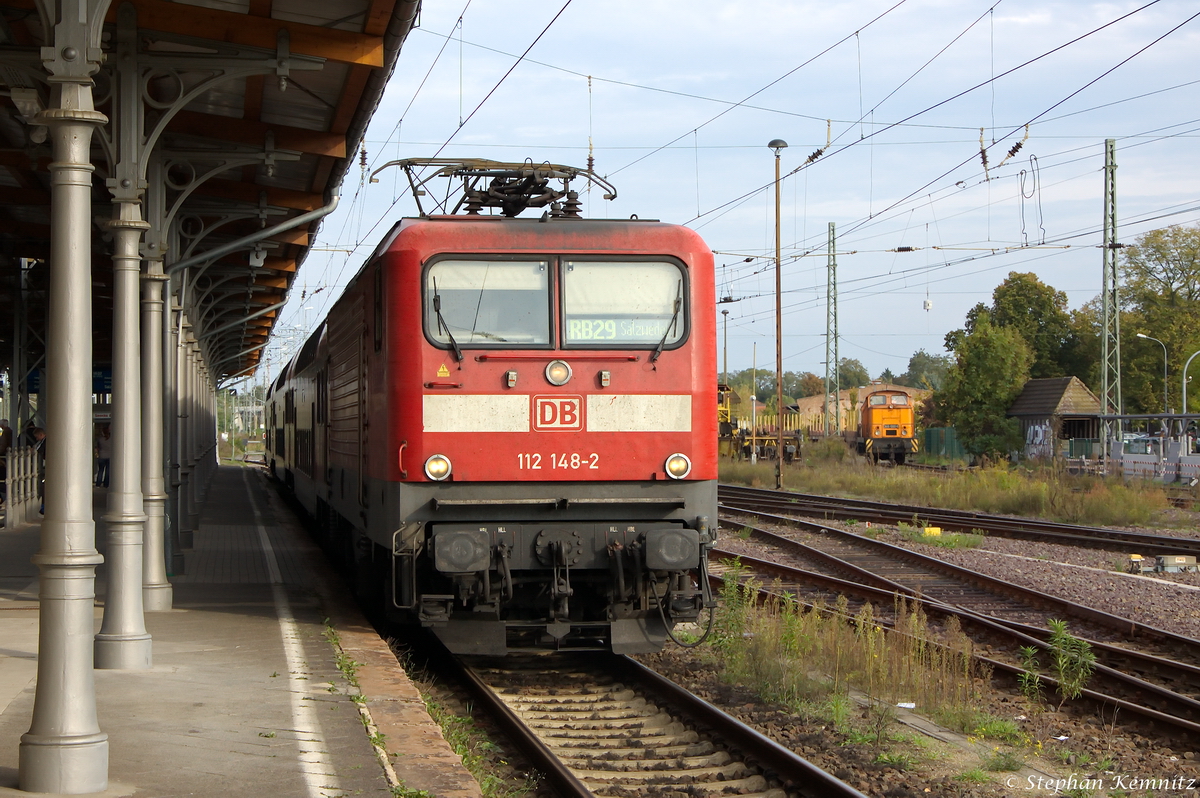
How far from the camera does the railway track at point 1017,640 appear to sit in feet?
25.5

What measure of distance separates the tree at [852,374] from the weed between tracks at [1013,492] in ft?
354

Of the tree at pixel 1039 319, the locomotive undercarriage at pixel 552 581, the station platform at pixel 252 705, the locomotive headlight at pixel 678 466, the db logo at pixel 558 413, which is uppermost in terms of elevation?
the tree at pixel 1039 319

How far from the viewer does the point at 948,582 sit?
1384 cm

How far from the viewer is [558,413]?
27.0 ft

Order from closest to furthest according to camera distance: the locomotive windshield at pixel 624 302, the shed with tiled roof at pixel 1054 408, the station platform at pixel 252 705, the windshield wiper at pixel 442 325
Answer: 1. the station platform at pixel 252 705
2. the windshield wiper at pixel 442 325
3. the locomotive windshield at pixel 624 302
4. the shed with tiled roof at pixel 1054 408

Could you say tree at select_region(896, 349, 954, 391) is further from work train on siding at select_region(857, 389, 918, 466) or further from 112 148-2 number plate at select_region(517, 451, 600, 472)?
112 148-2 number plate at select_region(517, 451, 600, 472)

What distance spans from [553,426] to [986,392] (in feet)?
127

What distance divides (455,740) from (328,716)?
736 mm

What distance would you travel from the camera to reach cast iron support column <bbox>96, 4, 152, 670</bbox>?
25.8ft

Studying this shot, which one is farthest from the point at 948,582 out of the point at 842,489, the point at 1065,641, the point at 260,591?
the point at 842,489

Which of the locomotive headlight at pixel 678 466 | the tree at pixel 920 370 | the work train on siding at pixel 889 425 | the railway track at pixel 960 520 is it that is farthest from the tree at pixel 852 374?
the locomotive headlight at pixel 678 466

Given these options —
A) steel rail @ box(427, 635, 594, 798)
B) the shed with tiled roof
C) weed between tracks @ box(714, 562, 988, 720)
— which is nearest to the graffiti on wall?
the shed with tiled roof

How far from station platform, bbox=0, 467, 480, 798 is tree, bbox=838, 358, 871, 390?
13212 centimetres

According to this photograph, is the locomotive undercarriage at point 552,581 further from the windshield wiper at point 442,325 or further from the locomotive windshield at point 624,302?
the locomotive windshield at point 624,302
